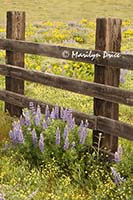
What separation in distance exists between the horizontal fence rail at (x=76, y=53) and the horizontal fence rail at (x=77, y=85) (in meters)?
0.28

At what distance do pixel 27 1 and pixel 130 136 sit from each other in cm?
4082

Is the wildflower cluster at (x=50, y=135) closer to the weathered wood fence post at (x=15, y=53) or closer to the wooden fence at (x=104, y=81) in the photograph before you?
the wooden fence at (x=104, y=81)

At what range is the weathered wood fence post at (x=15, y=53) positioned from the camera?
25.5 feet

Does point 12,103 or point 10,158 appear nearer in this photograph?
point 10,158

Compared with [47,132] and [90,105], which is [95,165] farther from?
[90,105]

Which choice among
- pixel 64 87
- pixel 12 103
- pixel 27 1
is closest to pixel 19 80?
pixel 12 103

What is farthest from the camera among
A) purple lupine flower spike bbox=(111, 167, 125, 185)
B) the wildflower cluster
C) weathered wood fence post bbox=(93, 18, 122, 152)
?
weathered wood fence post bbox=(93, 18, 122, 152)

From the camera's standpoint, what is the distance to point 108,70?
6.00m

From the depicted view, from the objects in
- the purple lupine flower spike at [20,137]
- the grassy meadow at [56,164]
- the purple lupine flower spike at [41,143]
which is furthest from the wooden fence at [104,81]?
the purple lupine flower spike at [20,137]

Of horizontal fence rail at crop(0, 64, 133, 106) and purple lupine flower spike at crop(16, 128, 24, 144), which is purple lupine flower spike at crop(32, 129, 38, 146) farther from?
horizontal fence rail at crop(0, 64, 133, 106)

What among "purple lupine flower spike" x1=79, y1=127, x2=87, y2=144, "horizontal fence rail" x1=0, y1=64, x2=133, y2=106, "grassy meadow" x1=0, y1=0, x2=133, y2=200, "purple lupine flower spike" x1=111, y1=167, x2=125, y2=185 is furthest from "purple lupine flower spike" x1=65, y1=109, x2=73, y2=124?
"purple lupine flower spike" x1=111, y1=167, x2=125, y2=185

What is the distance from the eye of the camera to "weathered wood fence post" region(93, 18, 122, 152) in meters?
5.99

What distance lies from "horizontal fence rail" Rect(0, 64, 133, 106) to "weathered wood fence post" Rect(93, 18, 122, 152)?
0.12 metres

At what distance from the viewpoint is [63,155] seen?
5.79m
